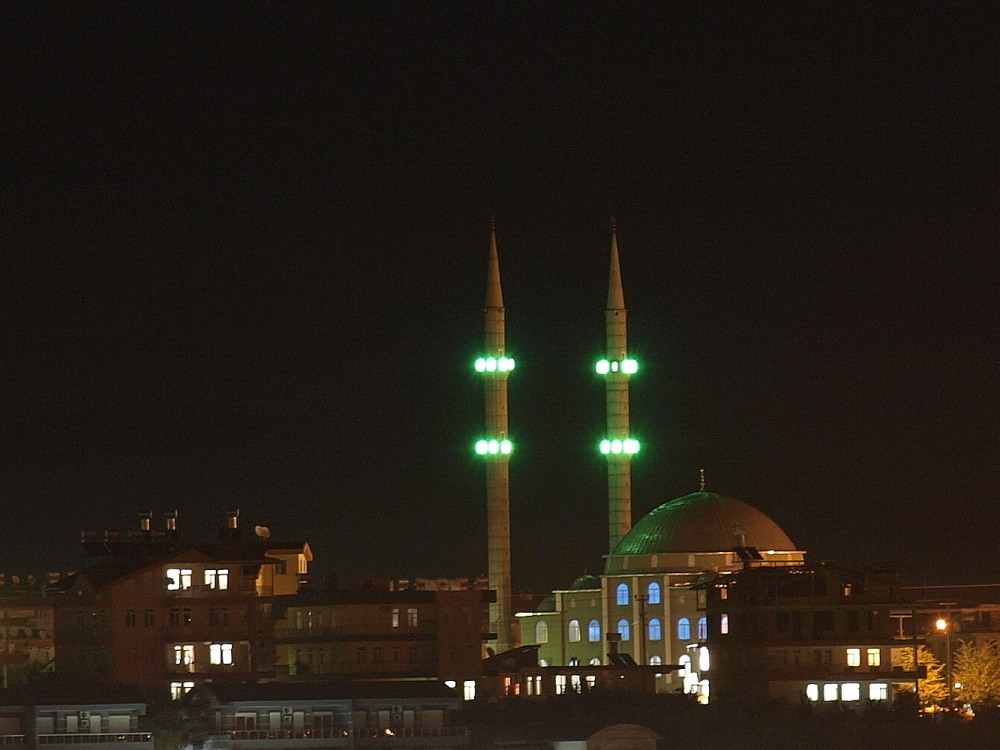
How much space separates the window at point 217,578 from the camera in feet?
306

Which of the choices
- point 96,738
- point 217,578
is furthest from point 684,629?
point 96,738

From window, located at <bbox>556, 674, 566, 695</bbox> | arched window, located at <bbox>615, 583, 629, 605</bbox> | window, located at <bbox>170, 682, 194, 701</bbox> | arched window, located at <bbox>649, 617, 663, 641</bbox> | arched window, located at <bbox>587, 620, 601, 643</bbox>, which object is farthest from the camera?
arched window, located at <bbox>587, 620, 601, 643</bbox>

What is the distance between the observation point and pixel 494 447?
11700 cm

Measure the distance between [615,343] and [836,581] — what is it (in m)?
28.3

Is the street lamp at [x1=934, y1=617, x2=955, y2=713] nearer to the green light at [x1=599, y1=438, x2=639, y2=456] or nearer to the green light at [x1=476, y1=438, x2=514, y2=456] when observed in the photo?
the green light at [x1=599, y1=438, x2=639, y2=456]

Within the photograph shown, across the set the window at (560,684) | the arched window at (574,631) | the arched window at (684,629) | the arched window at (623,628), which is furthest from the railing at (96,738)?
the arched window at (574,631)

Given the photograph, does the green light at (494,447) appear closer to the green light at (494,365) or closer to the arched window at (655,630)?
the green light at (494,365)

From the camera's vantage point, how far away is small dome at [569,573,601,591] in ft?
387

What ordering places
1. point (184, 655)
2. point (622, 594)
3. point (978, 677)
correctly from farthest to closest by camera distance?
point (622, 594) < point (978, 677) < point (184, 655)

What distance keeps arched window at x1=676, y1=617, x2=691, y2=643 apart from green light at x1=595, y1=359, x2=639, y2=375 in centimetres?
1274

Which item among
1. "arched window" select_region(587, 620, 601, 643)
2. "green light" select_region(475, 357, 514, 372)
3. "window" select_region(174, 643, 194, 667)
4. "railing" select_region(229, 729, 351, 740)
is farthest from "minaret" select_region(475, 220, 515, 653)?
"railing" select_region(229, 729, 351, 740)

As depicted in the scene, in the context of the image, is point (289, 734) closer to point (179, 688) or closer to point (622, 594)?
point (179, 688)

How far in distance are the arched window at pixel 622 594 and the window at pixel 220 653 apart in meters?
25.8

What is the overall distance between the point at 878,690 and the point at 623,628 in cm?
2373
